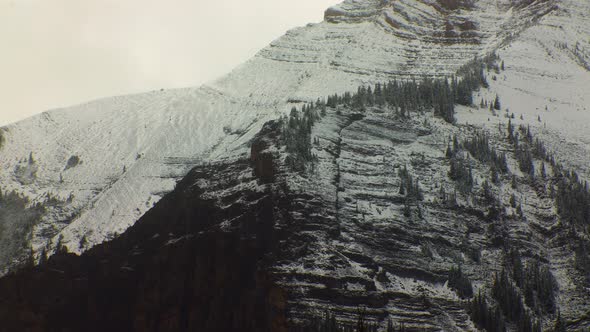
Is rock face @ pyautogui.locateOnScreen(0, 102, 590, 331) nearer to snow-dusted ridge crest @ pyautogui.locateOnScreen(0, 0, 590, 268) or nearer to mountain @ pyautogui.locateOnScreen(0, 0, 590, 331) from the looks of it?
mountain @ pyautogui.locateOnScreen(0, 0, 590, 331)

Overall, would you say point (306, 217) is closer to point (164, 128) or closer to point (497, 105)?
point (164, 128)

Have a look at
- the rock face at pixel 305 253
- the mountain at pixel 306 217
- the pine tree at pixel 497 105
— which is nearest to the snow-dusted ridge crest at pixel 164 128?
the mountain at pixel 306 217

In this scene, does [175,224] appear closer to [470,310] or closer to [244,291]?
[244,291]

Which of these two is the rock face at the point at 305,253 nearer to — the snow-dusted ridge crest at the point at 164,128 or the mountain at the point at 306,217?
the mountain at the point at 306,217

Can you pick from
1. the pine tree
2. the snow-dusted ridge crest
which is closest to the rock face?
the snow-dusted ridge crest

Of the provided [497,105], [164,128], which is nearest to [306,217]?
[164,128]

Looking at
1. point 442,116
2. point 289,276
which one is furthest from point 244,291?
Result: point 442,116

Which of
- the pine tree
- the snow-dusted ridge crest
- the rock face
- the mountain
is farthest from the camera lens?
the pine tree
